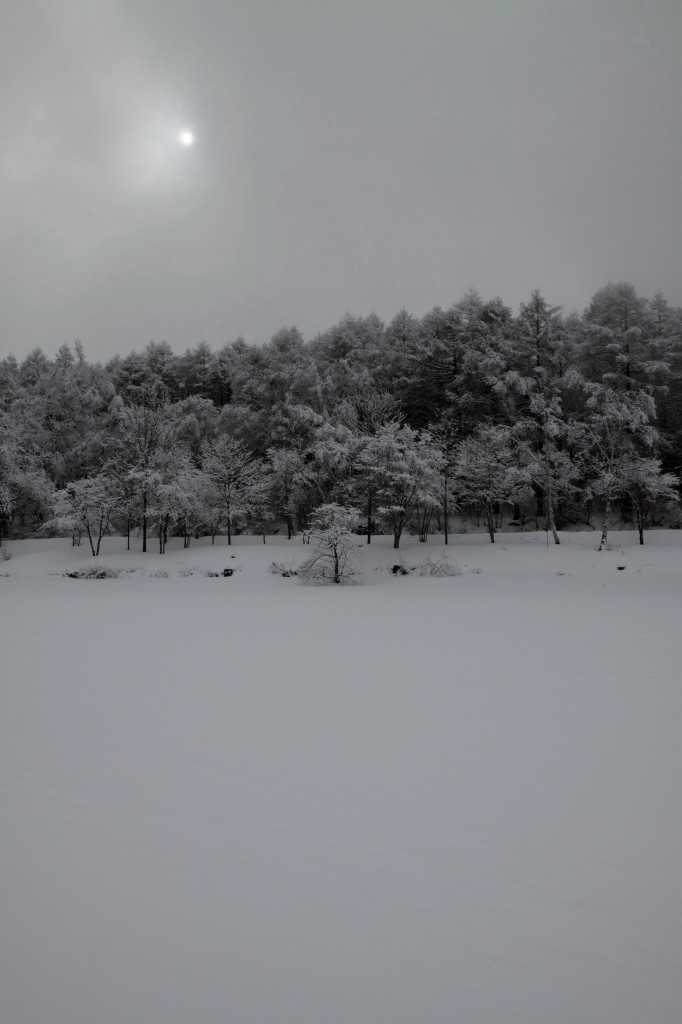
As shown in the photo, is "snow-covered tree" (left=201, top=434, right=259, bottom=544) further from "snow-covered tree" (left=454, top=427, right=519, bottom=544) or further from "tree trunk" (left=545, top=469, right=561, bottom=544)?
"tree trunk" (left=545, top=469, right=561, bottom=544)

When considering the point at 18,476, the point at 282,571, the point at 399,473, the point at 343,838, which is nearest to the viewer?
the point at 343,838

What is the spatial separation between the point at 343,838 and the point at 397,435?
24.4 metres

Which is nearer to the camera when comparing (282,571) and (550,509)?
(282,571)

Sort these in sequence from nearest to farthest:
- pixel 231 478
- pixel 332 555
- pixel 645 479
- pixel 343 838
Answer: pixel 343 838, pixel 332 555, pixel 645 479, pixel 231 478

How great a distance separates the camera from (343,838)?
2.46m

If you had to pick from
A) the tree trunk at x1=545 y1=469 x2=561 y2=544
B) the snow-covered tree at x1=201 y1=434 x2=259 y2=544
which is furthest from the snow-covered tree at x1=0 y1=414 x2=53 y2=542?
the tree trunk at x1=545 y1=469 x2=561 y2=544

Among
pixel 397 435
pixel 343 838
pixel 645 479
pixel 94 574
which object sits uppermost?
pixel 397 435

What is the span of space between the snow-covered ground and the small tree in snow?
1075 cm

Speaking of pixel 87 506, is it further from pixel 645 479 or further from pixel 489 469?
pixel 645 479

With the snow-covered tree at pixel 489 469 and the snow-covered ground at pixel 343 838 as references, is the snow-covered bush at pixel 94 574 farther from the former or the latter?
the snow-covered tree at pixel 489 469

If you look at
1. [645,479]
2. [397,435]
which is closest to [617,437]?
Result: [645,479]

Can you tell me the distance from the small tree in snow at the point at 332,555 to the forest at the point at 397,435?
555 cm

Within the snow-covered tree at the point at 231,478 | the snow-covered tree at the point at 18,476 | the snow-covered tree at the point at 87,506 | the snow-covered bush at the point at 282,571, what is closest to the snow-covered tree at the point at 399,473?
the snow-covered bush at the point at 282,571

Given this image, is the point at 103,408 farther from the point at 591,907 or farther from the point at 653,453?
the point at 591,907
